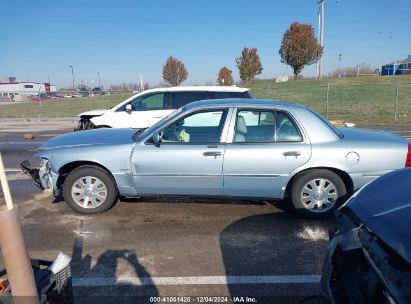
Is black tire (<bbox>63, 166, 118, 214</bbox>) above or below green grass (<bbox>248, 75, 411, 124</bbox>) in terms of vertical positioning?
below

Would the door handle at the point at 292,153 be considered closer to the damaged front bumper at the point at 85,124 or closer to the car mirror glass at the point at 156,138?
the car mirror glass at the point at 156,138

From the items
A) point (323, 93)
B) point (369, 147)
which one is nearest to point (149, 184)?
point (369, 147)

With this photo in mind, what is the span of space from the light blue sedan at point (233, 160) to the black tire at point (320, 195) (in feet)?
0.04

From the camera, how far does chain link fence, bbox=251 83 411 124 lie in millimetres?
17344

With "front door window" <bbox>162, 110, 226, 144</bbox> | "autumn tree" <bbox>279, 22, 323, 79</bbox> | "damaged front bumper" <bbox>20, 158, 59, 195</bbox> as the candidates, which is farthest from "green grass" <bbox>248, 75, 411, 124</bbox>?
"damaged front bumper" <bbox>20, 158, 59, 195</bbox>

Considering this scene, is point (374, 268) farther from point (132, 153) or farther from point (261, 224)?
point (132, 153)

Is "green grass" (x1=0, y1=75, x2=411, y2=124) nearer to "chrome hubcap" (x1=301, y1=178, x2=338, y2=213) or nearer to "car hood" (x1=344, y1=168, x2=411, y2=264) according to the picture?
"chrome hubcap" (x1=301, y1=178, x2=338, y2=213)

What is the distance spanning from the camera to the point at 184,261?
11.0 ft

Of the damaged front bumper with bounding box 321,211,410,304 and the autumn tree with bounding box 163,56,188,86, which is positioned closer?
the damaged front bumper with bounding box 321,211,410,304

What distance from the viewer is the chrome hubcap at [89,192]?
14.7 feet

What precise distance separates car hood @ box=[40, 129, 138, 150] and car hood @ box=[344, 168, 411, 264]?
3218mm

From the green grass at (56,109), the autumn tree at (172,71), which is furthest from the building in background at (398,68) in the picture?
the green grass at (56,109)

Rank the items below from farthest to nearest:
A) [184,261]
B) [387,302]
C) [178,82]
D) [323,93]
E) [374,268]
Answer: [178,82], [323,93], [184,261], [374,268], [387,302]

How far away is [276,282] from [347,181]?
198 cm
